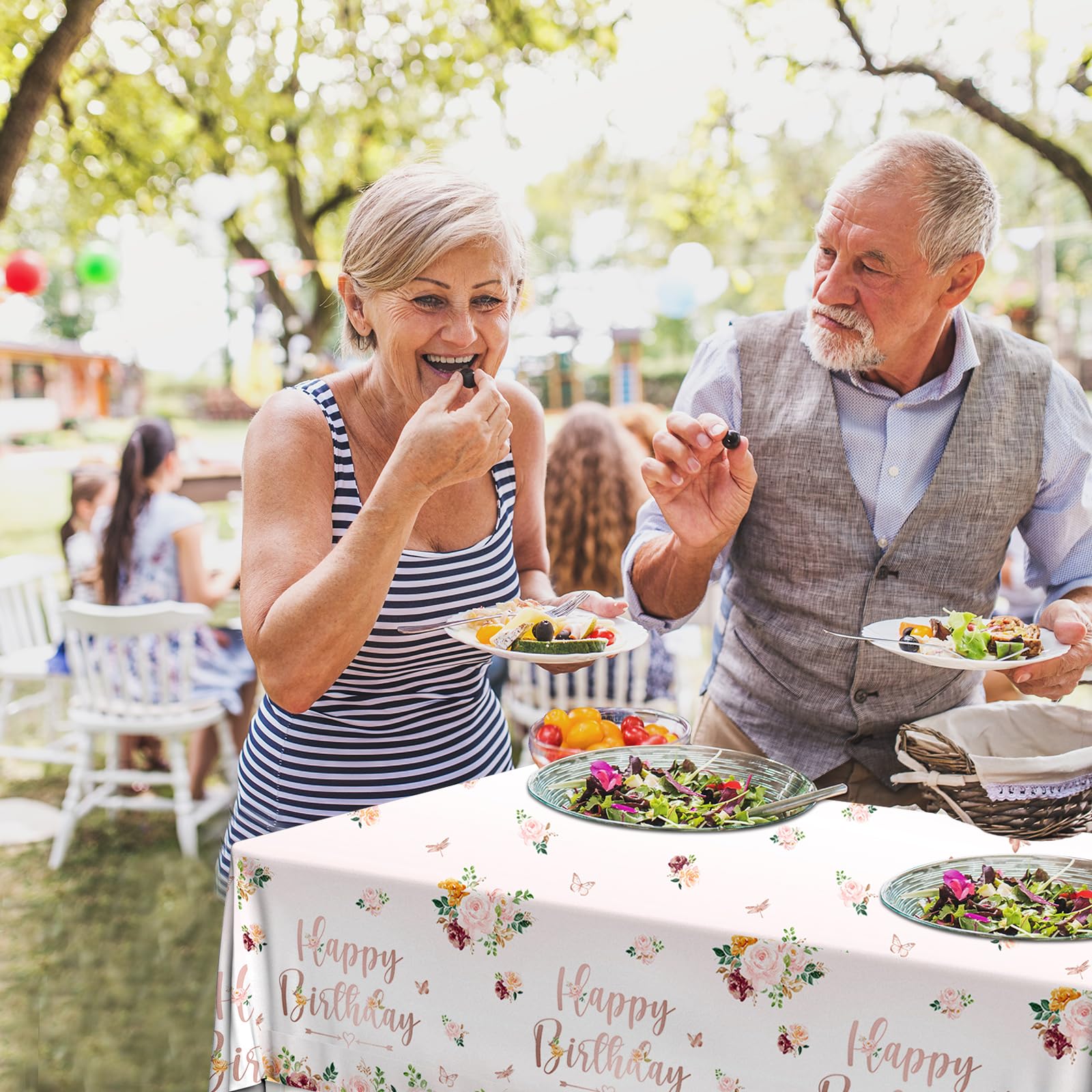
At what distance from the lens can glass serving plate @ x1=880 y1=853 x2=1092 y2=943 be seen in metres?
1.26

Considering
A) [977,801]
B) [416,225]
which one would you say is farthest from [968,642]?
[416,225]

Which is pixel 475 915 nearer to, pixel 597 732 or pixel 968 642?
pixel 597 732

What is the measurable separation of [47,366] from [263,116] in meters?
18.9

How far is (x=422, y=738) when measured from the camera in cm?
182

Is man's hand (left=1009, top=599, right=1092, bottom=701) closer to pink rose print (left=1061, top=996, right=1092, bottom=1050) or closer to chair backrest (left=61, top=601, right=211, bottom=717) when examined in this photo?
pink rose print (left=1061, top=996, right=1092, bottom=1050)

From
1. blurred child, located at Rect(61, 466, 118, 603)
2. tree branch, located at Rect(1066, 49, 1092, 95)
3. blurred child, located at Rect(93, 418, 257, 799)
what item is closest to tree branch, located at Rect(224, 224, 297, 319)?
blurred child, located at Rect(61, 466, 118, 603)

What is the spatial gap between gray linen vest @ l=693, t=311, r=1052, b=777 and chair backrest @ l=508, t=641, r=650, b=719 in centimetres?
206

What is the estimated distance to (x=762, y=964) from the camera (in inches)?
46.4

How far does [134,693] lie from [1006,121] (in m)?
5.21

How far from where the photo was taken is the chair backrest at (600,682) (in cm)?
423

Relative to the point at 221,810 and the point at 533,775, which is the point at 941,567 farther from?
the point at 221,810

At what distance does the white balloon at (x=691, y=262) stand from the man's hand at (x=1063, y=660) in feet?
29.1

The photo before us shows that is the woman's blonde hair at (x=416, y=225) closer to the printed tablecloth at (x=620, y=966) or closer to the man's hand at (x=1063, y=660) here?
the printed tablecloth at (x=620, y=966)

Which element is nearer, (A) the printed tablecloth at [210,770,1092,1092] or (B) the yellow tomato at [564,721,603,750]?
(A) the printed tablecloth at [210,770,1092,1092]
